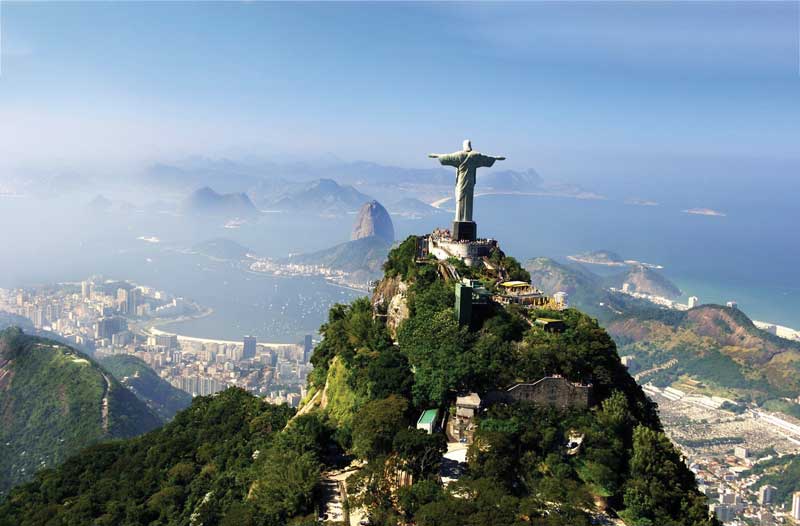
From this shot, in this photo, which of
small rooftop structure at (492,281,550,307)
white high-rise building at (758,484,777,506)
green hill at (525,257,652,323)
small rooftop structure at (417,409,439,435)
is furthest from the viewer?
green hill at (525,257,652,323)

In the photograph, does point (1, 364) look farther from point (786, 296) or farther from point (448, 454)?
point (786, 296)

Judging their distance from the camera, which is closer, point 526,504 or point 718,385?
point 526,504

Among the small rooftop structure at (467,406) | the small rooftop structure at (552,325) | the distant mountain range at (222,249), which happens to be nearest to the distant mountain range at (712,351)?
the small rooftop structure at (552,325)

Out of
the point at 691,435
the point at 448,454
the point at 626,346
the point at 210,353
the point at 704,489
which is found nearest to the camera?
the point at 448,454

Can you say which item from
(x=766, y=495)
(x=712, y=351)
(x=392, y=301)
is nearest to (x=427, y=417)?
(x=392, y=301)

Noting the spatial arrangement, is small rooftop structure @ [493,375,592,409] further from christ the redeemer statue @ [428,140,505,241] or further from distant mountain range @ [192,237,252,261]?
distant mountain range @ [192,237,252,261]

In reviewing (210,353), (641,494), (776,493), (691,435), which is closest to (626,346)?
(691,435)

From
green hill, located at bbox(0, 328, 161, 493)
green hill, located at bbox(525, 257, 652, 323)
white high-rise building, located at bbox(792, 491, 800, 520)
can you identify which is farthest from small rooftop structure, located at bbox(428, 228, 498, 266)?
green hill, located at bbox(525, 257, 652, 323)

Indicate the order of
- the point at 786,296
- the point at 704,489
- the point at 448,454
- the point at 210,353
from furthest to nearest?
the point at 786,296, the point at 210,353, the point at 704,489, the point at 448,454
